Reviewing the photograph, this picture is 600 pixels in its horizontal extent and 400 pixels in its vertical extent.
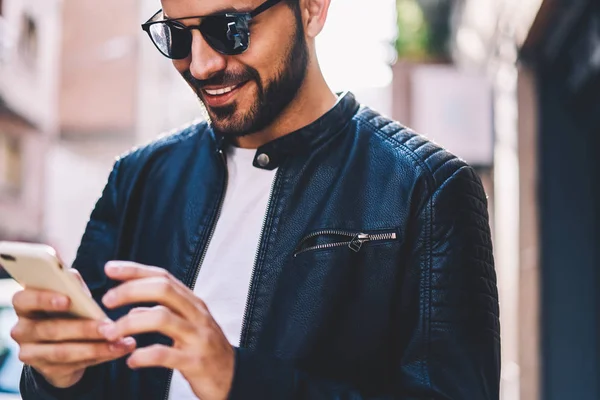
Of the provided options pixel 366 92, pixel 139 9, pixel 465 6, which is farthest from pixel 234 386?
pixel 139 9

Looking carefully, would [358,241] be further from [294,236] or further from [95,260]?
[95,260]

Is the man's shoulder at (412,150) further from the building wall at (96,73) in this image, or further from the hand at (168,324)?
the building wall at (96,73)

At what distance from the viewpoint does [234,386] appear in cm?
155

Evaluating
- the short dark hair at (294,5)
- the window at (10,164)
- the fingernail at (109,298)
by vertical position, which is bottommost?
the fingernail at (109,298)

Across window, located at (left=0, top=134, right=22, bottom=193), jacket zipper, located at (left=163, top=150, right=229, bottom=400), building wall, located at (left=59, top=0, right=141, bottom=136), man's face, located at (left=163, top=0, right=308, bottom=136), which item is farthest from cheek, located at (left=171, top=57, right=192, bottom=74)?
building wall, located at (left=59, top=0, right=141, bottom=136)

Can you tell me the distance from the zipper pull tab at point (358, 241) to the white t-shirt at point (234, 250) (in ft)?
0.80

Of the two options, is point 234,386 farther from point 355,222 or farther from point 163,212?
point 163,212

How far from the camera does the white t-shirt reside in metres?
2.01

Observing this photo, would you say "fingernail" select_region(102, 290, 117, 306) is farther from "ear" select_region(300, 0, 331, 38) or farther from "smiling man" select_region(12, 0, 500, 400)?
"ear" select_region(300, 0, 331, 38)

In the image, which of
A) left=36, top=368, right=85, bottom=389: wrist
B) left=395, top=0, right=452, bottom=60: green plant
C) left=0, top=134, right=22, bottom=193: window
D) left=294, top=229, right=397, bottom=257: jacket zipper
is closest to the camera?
left=36, top=368, right=85, bottom=389: wrist

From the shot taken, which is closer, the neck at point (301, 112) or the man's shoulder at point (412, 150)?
the man's shoulder at point (412, 150)

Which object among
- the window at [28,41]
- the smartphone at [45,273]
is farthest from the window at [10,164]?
the smartphone at [45,273]

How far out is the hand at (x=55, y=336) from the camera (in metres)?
1.46

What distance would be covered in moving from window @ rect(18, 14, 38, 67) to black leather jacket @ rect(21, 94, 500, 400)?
16.9m
